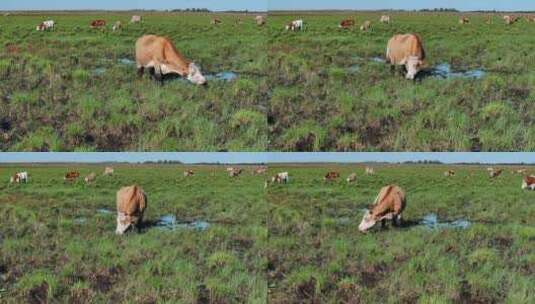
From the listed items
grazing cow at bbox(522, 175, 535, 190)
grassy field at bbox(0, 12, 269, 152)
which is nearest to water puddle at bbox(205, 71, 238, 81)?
grassy field at bbox(0, 12, 269, 152)

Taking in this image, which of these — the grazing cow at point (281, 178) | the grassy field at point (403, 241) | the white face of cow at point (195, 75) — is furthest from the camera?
the white face of cow at point (195, 75)

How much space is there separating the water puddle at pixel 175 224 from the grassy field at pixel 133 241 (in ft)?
0.08

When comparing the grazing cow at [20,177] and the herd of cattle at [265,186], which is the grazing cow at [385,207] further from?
the grazing cow at [20,177]

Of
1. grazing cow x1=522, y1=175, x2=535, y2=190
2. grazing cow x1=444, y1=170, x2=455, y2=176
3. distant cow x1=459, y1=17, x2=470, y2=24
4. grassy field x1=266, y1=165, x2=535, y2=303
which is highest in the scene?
distant cow x1=459, y1=17, x2=470, y2=24

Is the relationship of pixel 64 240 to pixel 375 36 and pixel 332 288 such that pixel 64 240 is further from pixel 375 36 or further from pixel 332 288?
pixel 375 36

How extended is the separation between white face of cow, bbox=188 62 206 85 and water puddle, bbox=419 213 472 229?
1.66 metres

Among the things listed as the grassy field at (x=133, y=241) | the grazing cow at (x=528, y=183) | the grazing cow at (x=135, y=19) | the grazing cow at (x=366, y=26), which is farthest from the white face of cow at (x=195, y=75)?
the grazing cow at (x=528, y=183)

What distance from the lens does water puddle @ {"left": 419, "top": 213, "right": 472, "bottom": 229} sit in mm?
4296

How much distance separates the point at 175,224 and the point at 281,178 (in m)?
0.74

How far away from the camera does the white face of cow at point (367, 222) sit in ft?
14.1

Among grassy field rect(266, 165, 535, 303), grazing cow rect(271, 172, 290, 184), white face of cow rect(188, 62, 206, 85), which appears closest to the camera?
grassy field rect(266, 165, 535, 303)

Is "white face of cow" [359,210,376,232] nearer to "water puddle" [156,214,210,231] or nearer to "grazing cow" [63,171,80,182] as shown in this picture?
"water puddle" [156,214,210,231]

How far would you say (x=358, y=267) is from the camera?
4.21 metres

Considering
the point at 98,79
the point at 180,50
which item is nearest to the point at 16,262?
the point at 98,79
